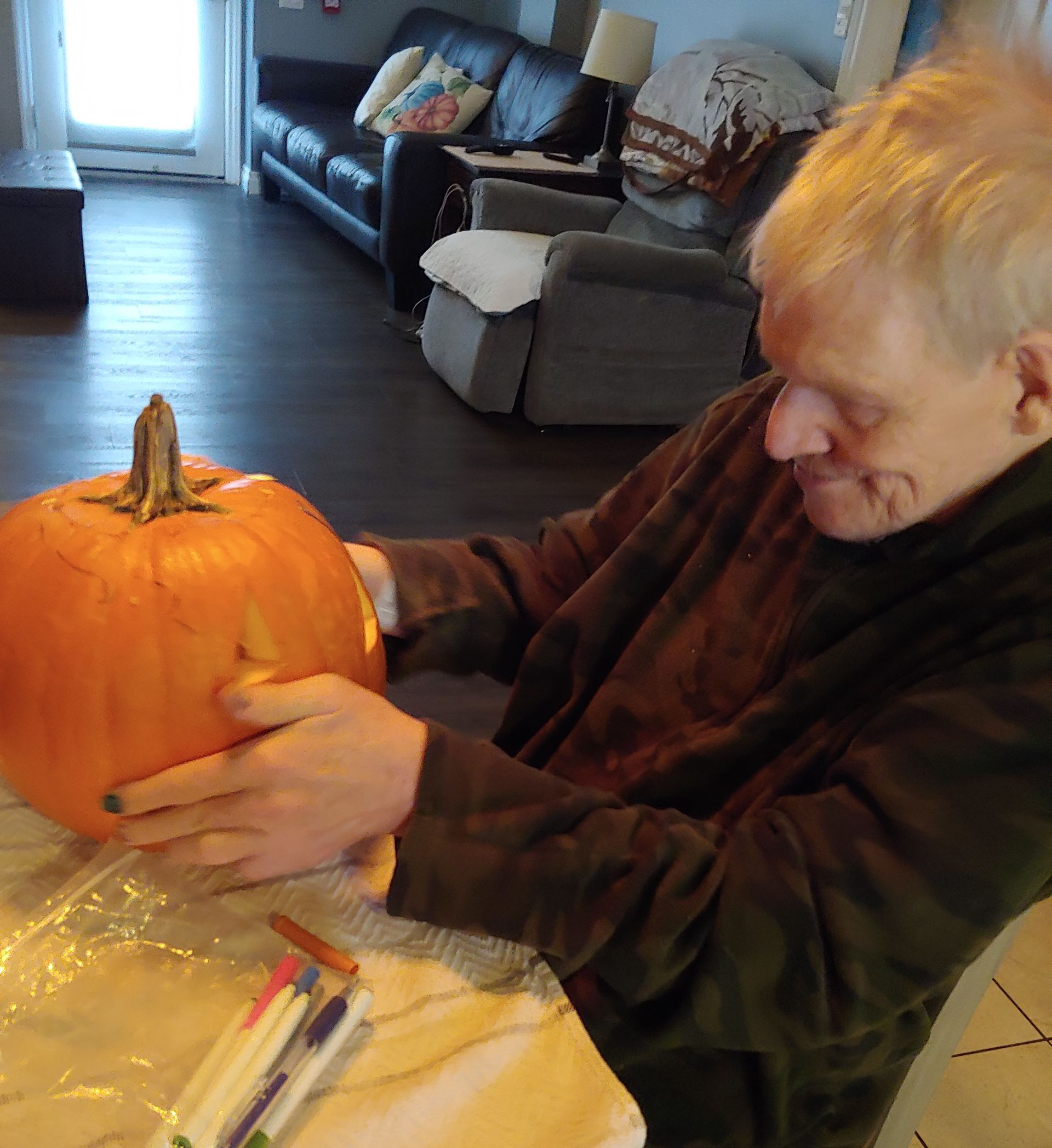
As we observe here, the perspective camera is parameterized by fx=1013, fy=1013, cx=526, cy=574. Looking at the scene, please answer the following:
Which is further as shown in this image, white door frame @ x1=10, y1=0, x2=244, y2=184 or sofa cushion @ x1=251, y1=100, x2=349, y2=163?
white door frame @ x1=10, y1=0, x2=244, y2=184

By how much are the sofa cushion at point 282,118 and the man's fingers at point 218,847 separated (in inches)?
217

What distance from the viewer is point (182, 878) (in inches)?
23.0

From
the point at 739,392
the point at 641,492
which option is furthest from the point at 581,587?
the point at 739,392

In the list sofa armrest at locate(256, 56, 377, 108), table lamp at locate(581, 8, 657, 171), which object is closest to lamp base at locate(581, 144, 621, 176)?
table lamp at locate(581, 8, 657, 171)

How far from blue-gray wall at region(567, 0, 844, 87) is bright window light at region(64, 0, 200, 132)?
118 inches

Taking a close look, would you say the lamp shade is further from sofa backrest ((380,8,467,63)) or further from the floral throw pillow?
sofa backrest ((380,8,467,63))

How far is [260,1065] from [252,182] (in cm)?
666

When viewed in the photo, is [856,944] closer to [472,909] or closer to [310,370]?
[472,909]

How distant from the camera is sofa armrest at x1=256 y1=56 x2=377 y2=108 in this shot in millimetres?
5875

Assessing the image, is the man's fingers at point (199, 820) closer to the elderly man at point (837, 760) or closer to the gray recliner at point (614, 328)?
the elderly man at point (837, 760)

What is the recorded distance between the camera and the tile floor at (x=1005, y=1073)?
4.45ft

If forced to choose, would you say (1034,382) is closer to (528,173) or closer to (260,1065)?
(260,1065)

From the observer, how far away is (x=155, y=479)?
0.59m

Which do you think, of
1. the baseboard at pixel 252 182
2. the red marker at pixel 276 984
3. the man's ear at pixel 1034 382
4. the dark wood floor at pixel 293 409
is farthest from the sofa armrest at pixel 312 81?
the red marker at pixel 276 984
